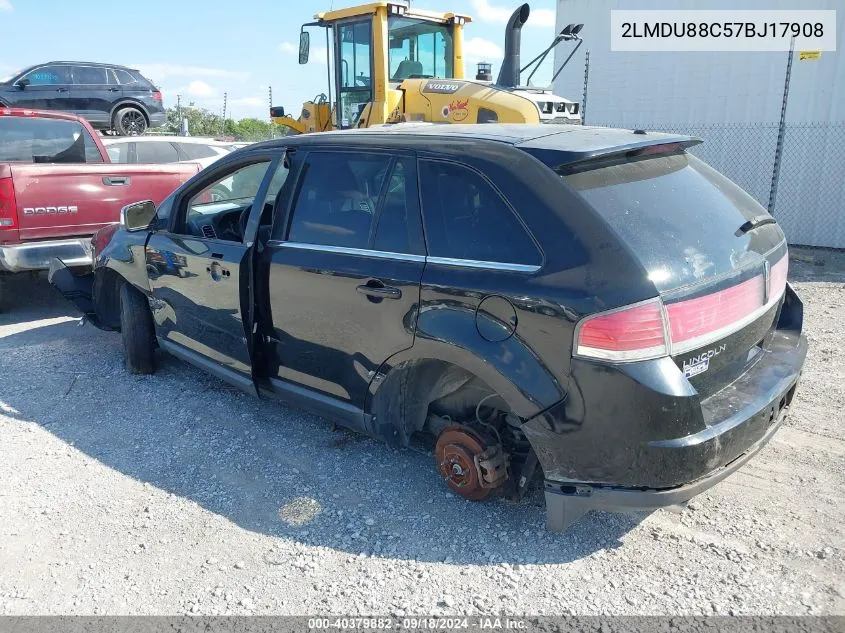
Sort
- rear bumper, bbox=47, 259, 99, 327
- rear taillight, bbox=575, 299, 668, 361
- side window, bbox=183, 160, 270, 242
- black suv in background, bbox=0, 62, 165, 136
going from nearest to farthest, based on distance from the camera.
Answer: rear taillight, bbox=575, 299, 668, 361, side window, bbox=183, 160, 270, 242, rear bumper, bbox=47, 259, 99, 327, black suv in background, bbox=0, 62, 165, 136

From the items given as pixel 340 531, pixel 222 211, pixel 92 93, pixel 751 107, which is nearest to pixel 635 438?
pixel 340 531

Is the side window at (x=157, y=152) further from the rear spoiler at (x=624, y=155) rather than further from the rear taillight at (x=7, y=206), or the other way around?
the rear spoiler at (x=624, y=155)

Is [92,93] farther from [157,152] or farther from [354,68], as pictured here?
[354,68]

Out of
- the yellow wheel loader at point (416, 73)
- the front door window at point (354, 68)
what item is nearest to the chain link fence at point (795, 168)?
the yellow wheel loader at point (416, 73)

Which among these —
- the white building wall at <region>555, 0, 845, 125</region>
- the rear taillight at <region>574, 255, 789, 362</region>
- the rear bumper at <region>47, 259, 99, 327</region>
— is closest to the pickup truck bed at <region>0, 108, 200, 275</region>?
the rear bumper at <region>47, 259, 99, 327</region>

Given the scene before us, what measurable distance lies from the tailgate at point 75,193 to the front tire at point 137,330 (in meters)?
1.89

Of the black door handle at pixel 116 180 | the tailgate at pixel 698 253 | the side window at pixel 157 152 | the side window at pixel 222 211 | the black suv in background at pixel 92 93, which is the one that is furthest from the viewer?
the black suv in background at pixel 92 93

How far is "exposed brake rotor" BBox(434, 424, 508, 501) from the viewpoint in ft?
10.1

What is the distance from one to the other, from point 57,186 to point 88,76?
28.6ft

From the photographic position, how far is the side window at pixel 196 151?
927 centimetres

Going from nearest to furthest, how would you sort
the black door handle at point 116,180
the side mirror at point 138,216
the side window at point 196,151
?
the side mirror at point 138,216 → the black door handle at point 116,180 → the side window at point 196,151

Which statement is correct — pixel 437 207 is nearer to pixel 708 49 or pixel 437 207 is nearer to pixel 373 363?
pixel 373 363

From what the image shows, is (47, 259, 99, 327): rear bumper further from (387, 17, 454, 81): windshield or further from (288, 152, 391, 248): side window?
(387, 17, 454, 81): windshield

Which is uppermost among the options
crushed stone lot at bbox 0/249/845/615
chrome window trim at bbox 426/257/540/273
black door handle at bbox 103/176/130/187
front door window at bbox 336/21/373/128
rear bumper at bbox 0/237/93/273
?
front door window at bbox 336/21/373/128
